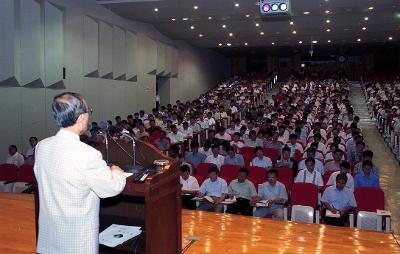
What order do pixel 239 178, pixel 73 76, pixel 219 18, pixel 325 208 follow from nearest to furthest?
pixel 325 208
pixel 239 178
pixel 73 76
pixel 219 18

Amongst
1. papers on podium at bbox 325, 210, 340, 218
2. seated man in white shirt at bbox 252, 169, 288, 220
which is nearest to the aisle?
papers on podium at bbox 325, 210, 340, 218

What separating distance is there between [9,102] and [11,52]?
118 centimetres

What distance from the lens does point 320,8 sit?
13.8m

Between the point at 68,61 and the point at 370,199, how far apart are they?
29.9ft

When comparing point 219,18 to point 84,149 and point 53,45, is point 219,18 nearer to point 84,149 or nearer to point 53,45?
point 53,45

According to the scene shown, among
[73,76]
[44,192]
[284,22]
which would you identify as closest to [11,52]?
[73,76]

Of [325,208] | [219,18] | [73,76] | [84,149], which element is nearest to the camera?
[84,149]

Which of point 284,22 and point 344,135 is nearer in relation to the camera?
point 344,135

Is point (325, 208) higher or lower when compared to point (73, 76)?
lower

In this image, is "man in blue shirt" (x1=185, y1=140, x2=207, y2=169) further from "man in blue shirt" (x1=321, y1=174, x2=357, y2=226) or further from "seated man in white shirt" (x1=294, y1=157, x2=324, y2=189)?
"man in blue shirt" (x1=321, y1=174, x2=357, y2=226)

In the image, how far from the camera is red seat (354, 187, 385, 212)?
565 centimetres

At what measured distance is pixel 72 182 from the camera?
2121 mm

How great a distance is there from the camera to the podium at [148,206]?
2340 millimetres

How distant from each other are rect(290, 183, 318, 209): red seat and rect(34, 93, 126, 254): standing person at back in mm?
4168
